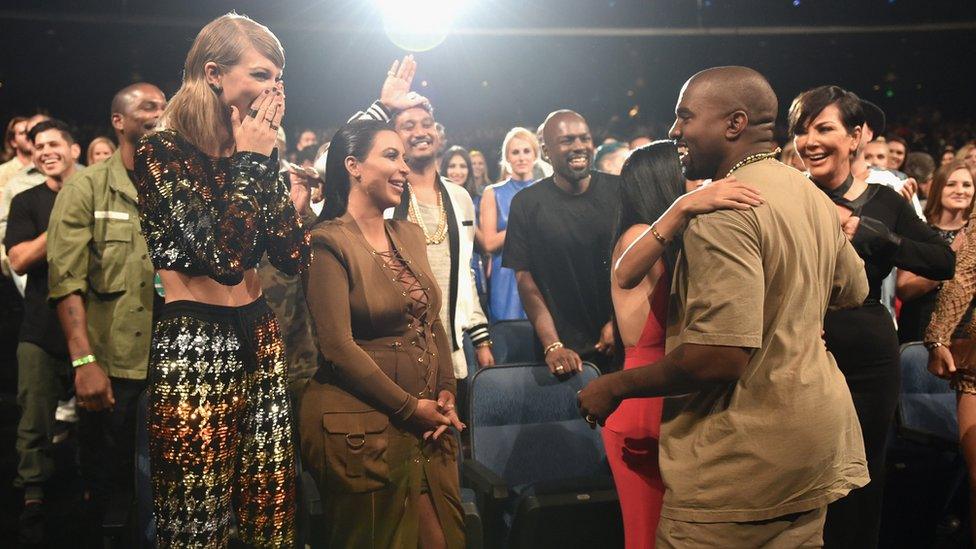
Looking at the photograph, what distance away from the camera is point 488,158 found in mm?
13070

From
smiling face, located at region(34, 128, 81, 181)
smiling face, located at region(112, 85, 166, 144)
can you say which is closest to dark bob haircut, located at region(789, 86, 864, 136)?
smiling face, located at region(112, 85, 166, 144)

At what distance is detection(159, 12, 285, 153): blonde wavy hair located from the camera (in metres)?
2.14

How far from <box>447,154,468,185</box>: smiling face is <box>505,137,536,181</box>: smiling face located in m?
0.99

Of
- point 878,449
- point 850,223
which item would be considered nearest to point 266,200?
point 850,223

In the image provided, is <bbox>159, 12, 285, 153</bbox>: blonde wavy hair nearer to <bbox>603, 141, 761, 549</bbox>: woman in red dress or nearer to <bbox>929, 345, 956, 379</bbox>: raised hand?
<bbox>603, 141, 761, 549</bbox>: woman in red dress

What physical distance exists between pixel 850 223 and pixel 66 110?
1154 centimetres

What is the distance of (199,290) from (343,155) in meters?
0.71

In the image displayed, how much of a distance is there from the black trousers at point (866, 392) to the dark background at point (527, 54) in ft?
31.4

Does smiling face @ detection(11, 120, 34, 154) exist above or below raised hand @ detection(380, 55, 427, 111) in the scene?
above

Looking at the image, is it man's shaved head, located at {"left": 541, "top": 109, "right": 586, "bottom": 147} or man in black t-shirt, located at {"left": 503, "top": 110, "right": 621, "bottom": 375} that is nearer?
man in black t-shirt, located at {"left": 503, "top": 110, "right": 621, "bottom": 375}

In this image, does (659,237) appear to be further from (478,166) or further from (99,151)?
(478,166)

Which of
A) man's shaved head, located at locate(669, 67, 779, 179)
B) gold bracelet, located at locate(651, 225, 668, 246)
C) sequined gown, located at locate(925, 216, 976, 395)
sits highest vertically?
man's shaved head, located at locate(669, 67, 779, 179)

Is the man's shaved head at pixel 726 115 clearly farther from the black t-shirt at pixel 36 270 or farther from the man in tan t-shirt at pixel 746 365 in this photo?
the black t-shirt at pixel 36 270

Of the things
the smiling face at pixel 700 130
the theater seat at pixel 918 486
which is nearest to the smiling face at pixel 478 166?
the theater seat at pixel 918 486
